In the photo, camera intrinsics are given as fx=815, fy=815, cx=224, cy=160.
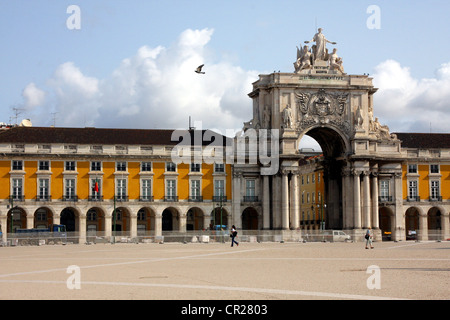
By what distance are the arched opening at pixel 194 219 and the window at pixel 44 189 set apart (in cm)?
1744

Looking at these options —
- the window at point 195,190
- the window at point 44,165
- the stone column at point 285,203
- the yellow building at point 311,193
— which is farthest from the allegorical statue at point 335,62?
the window at point 44,165

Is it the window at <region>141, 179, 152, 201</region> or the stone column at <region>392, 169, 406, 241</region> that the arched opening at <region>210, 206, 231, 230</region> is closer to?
the window at <region>141, 179, 152, 201</region>

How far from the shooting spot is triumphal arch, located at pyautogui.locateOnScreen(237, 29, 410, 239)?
87.5 m

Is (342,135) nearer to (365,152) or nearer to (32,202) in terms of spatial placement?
(365,152)

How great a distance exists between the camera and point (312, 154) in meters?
136

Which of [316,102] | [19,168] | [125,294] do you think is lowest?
[125,294]

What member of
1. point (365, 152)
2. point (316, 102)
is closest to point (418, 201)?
Result: point (365, 152)

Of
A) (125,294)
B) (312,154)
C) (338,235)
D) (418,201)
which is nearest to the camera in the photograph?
(125,294)

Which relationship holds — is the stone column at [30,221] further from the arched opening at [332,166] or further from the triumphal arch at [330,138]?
the arched opening at [332,166]

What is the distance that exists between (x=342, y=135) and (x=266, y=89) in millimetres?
9779

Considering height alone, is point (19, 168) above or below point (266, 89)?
below

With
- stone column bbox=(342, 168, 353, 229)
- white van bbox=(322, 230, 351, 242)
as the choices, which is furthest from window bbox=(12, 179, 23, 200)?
stone column bbox=(342, 168, 353, 229)

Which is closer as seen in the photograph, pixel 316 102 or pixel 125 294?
pixel 125 294

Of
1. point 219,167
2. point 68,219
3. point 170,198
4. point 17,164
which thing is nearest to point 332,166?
point 219,167
